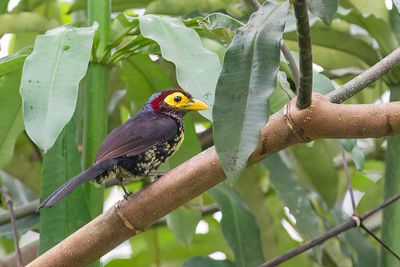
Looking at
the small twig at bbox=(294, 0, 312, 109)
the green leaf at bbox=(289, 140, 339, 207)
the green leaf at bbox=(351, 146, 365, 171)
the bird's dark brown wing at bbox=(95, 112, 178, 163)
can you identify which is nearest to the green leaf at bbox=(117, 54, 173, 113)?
the bird's dark brown wing at bbox=(95, 112, 178, 163)

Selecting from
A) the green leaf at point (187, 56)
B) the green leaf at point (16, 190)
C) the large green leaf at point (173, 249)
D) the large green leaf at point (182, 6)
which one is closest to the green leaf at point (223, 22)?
the green leaf at point (187, 56)

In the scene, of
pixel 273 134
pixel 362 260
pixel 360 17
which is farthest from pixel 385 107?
pixel 362 260

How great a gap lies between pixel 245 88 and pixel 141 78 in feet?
3.12

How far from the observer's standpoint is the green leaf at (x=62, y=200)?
6.74ft

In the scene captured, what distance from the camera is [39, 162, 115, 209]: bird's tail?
5.96 ft

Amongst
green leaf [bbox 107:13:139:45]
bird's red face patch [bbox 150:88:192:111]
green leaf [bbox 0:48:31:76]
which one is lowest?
bird's red face patch [bbox 150:88:192:111]

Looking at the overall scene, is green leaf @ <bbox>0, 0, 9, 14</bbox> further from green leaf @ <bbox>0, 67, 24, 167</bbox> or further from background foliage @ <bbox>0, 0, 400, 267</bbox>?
green leaf @ <bbox>0, 67, 24, 167</bbox>

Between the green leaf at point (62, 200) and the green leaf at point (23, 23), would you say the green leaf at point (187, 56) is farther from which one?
the green leaf at point (23, 23)

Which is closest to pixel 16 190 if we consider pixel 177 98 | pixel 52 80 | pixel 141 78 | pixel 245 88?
pixel 141 78

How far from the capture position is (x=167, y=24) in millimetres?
1869

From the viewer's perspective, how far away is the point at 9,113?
7.31 feet

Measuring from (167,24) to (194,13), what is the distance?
19.3 inches

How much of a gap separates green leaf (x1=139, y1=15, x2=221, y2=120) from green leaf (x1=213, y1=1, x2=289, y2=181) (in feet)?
0.87

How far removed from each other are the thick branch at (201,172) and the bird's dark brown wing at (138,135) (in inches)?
12.3
